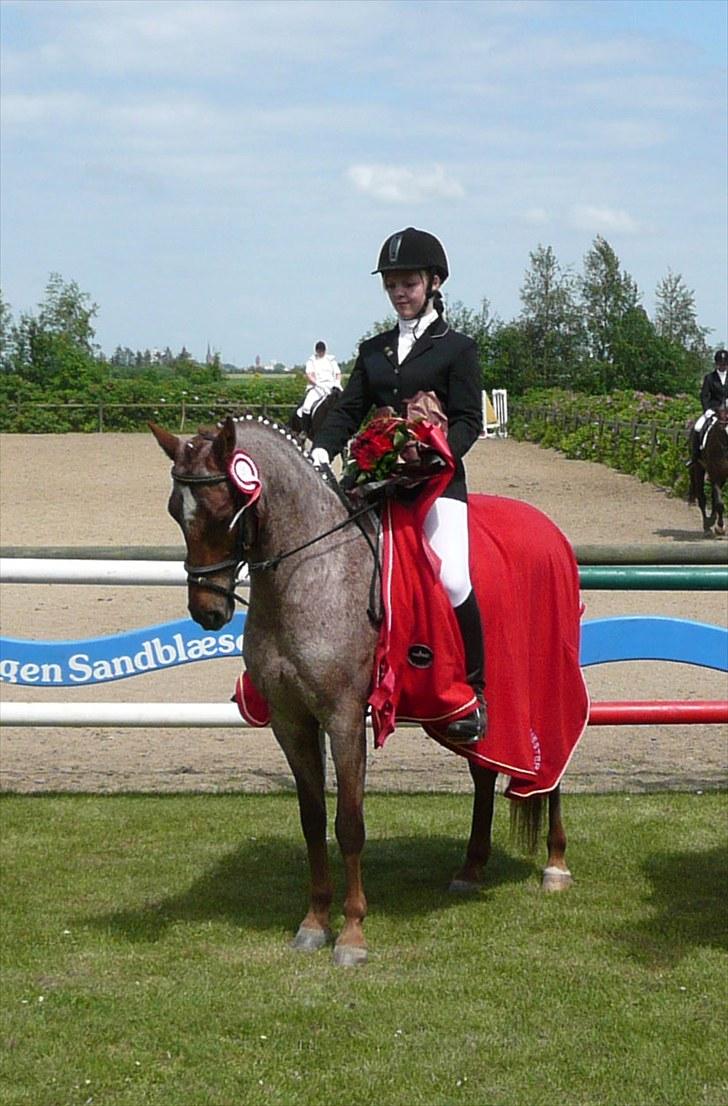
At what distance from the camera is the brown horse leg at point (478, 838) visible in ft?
20.9

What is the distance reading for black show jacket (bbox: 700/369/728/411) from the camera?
19734mm

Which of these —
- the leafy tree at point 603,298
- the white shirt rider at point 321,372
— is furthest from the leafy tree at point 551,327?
the white shirt rider at point 321,372

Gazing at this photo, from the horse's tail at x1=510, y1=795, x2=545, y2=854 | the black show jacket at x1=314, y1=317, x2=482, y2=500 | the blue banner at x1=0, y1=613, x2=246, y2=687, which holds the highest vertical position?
the black show jacket at x1=314, y1=317, x2=482, y2=500

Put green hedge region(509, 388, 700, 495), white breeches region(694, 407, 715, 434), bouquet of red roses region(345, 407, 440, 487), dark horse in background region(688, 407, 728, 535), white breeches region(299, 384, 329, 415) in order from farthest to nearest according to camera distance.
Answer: green hedge region(509, 388, 700, 495) < white breeches region(299, 384, 329, 415) < white breeches region(694, 407, 715, 434) < dark horse in background region(688, 407, 728, 535) < bouquet of red roses region(345, 407, 440, 487)

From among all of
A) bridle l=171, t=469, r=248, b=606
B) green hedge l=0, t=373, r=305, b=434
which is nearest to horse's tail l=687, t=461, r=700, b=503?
bridle l=171, t=469, r=248, b=606

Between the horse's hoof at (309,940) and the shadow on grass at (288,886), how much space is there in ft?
0.63

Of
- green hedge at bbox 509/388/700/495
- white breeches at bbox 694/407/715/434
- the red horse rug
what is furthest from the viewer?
green hedge at bbox 509/388/700/495

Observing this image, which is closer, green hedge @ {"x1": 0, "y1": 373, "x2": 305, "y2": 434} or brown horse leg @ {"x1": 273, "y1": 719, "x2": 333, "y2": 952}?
brown horse leg @ {"x1": 273, "y1": 719, "x2": 333, "y2": 952}

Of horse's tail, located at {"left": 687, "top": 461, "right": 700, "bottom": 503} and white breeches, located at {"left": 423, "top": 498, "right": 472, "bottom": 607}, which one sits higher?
white breeches, located at {"left": 423, "top": 498, "right": 472, "bottom": 607}

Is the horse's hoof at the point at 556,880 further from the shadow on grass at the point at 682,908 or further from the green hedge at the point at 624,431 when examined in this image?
the green hedge at the point at 624,431

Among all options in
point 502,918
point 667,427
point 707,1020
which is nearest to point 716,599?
point 502,918

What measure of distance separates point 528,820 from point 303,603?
165cm

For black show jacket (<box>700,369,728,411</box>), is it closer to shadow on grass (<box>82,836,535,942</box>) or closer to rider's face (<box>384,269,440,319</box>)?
shadow on grass (<box>82,836,535,942</box>)

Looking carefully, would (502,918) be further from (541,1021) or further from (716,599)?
(716,599)
